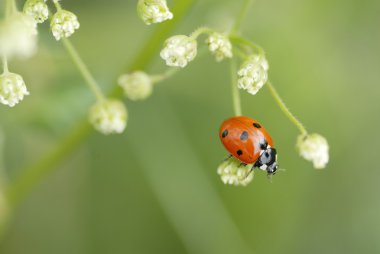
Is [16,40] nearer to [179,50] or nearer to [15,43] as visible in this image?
[15,43]

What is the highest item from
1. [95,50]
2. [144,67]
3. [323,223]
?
[95,50]

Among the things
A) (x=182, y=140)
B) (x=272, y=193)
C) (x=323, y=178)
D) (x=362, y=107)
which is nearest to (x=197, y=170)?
(x=182, y=140)

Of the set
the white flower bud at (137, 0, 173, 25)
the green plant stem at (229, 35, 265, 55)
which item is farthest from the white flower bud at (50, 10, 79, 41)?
the green plant stem at (229, 35, 265, 55)

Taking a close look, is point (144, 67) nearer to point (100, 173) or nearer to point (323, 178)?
point (100, 173)

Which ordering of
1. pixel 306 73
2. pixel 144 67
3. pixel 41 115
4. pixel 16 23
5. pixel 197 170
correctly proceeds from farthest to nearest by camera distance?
1. pixel 306 73
2. pixel 197 170
3. pixel 41 115
4. pixel 144 67
5. pixel 16 23

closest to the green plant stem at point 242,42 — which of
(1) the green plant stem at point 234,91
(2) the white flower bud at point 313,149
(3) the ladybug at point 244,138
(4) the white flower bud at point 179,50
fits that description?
(1) the green plant stem at point 234,91

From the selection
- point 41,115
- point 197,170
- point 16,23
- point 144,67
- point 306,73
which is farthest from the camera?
point 306,73

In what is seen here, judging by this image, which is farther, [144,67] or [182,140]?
[182,140]
